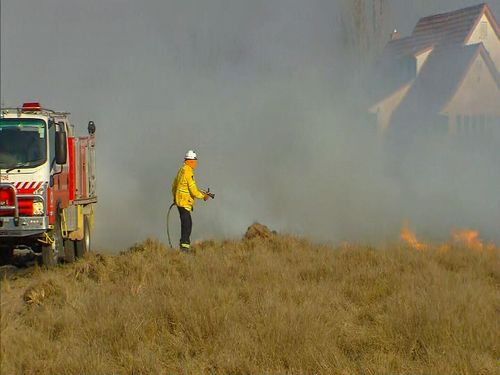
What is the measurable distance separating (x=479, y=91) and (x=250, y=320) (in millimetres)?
28188

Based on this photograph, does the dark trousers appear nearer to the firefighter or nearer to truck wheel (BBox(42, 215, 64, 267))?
the firefighter

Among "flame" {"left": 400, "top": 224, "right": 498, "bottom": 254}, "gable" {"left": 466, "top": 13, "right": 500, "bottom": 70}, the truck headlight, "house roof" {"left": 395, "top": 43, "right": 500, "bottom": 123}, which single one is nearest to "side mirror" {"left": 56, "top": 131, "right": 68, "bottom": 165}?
the truck headlight

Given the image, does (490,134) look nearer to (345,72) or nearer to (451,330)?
(345,72)

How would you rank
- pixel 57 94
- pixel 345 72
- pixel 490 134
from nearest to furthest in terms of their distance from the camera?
pixel 490 134 < pixel 57 94 < pixel 345 72

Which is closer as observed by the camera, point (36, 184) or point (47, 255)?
point (36, 184)

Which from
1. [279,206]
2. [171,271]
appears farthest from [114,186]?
[171,271]

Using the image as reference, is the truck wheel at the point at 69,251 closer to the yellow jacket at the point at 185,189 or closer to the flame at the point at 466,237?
the yellow jacket at the point at 185,189

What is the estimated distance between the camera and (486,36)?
36.9m

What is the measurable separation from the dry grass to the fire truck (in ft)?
2.61

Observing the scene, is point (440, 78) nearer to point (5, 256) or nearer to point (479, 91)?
point (479, 91)

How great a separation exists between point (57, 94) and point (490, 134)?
15.5 meters

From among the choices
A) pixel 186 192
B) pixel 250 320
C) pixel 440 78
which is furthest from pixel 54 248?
pixel 440 78

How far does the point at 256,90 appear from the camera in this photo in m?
24.5

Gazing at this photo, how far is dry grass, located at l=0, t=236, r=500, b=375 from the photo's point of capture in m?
6.24
